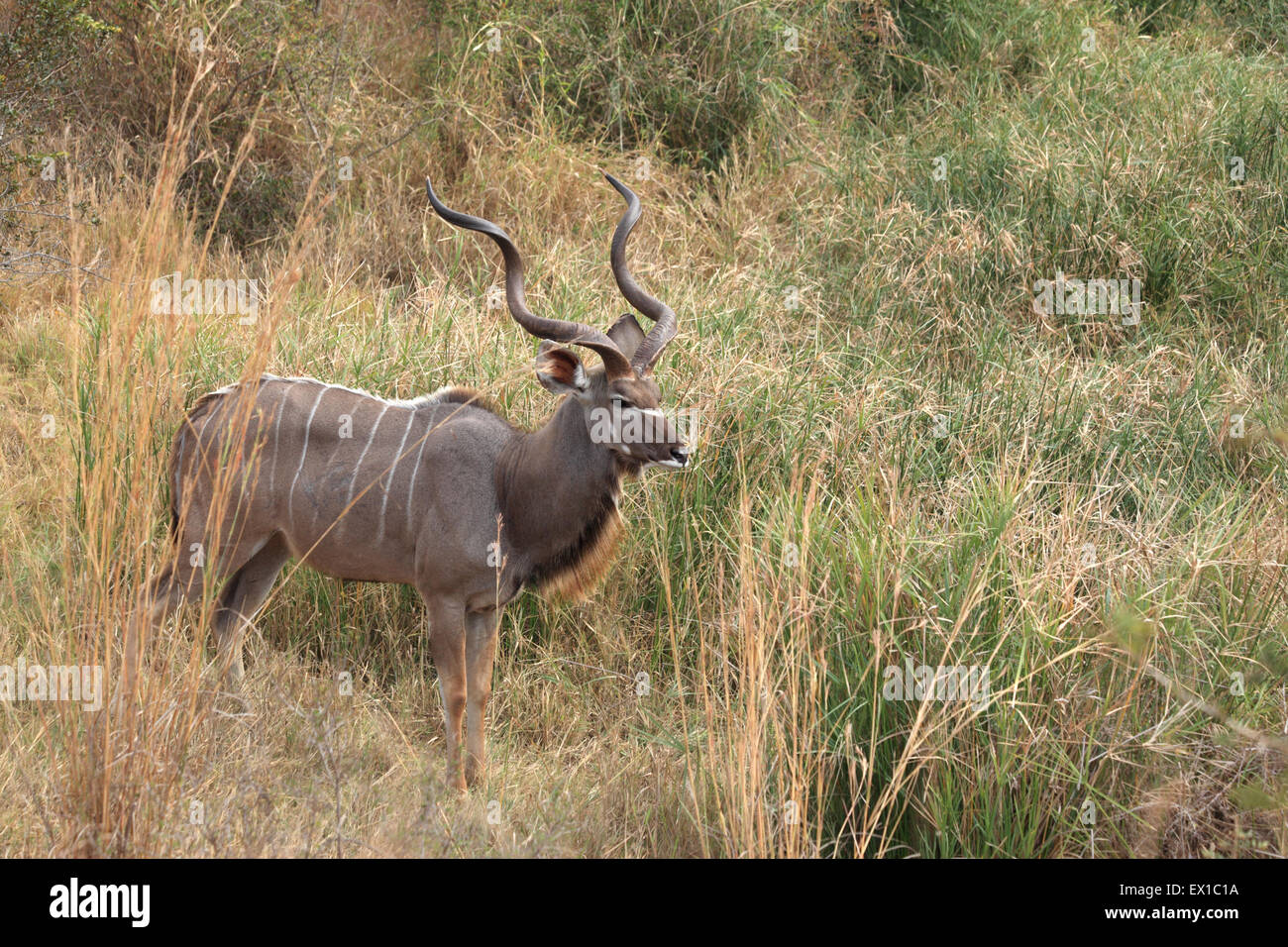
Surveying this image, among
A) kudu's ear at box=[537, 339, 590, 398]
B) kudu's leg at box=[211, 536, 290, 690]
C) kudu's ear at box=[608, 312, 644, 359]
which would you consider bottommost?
kudu's leg at box=[211, 536, 290, 690]

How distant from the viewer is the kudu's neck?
12.6 ft

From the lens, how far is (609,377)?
3.73 metres

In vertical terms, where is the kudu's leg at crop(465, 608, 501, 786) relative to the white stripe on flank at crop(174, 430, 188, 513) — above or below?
below

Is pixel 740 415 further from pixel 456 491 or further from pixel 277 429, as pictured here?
pixel 277 429

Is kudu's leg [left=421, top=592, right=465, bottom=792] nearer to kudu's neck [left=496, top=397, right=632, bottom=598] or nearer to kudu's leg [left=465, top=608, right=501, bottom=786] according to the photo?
kudu's leg [left=465, top=608, right=501, bottom=786]

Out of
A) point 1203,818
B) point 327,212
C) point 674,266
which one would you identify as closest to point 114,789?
point 1203,818

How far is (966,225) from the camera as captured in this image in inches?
240

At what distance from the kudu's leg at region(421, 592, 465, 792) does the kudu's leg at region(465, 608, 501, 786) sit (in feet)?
0.14

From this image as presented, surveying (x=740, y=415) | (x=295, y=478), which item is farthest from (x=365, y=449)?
(x=740, y=415)

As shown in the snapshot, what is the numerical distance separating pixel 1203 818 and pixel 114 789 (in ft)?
8.12

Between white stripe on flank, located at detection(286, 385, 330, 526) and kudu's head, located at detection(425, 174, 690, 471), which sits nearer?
kudu's head, located at detection(425, 174, 690, 471)

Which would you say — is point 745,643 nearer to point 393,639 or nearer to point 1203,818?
point 1203,818

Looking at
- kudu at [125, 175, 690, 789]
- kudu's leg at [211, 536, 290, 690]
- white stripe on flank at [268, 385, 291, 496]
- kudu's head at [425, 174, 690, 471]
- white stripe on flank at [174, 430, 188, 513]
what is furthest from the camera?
kudu's leg at [211, 536, 290, 690]

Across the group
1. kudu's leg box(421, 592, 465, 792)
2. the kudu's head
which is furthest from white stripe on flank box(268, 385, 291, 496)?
the kudu's head
